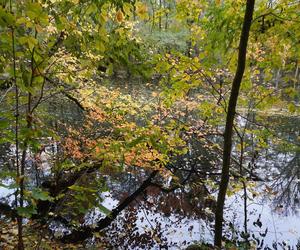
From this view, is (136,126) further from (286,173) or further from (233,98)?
(286,173)

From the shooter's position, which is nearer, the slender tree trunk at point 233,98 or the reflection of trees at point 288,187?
the slender tree trunk at point 233,98

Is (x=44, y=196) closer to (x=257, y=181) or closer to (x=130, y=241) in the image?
(x=130, y=241)

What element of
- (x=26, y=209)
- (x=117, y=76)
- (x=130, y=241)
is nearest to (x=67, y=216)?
(x=130, y=241)

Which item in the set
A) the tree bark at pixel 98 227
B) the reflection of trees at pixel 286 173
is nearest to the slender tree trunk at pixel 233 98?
the tree bark at pixel 98 227

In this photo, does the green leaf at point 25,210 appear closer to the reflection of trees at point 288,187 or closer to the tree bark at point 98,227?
the tree bark at point 98,227

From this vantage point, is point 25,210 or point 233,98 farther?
point 233,98

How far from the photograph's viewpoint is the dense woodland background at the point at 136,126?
1.85 m

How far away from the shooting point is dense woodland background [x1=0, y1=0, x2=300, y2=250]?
1853 mm

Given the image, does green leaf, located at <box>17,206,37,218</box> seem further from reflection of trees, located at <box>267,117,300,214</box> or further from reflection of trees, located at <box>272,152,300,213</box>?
reflection of trees, located at <box>272,152,300,213</box>

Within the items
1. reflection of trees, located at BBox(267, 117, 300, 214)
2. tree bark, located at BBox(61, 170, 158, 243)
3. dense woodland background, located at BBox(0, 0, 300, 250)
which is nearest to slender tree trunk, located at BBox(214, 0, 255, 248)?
dense woodland background, located at BBox(0, 0, 300, 250)

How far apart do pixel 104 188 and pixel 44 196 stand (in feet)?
2.15

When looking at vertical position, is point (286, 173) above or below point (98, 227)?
below

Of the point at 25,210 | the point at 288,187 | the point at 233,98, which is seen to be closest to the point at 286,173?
the point at 288,187

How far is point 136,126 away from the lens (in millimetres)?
7371
